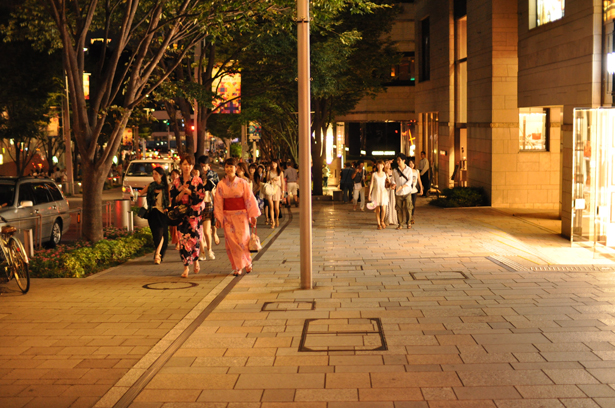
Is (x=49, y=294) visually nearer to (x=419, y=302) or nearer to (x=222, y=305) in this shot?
(x=222, y=305)

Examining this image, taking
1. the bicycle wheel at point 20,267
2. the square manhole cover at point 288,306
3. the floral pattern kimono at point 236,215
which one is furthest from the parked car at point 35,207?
the square manhole cover at point 288,306

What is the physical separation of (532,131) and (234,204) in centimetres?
1403

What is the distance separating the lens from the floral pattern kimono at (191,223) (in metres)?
11.3

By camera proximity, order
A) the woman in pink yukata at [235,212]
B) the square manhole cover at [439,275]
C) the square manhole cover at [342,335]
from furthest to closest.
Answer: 1. the woman in pink yukata at [235,212]
2. the square manhole cover at [439,275]
3. the square manhole cover at [342,335]

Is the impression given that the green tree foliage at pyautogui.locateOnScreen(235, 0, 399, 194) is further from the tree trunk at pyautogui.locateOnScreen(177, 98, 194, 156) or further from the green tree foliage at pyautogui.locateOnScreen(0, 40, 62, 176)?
the green tree foliage at pyautogui.locateOnScreen(0, 40, 62, 176)

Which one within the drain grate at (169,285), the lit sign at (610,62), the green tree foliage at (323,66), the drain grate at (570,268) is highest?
the green tree foliage at (323,66)

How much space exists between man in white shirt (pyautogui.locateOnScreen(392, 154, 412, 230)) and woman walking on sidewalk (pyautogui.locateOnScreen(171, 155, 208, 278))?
7480 mm

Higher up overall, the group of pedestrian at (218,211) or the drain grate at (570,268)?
the group of pedestrian at (218,211)

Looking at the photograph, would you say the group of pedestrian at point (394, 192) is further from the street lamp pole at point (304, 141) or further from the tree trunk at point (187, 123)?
the street lamp pole at point (304, 141)

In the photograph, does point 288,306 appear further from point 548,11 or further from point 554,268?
point 548,11

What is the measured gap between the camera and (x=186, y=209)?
1137 cm

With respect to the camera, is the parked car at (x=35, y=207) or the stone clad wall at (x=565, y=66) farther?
the stone clad wall at (x=565, y=66)

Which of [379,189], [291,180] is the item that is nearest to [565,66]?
[379,189]

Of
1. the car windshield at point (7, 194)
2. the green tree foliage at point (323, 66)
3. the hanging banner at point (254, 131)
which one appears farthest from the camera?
the hanging banner at point (254, 131)
